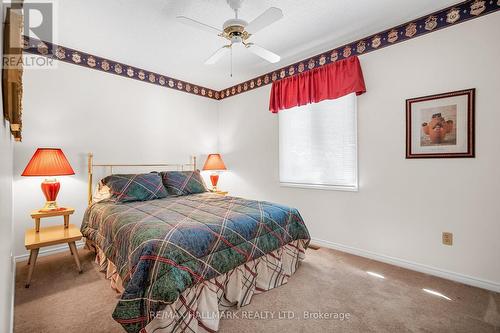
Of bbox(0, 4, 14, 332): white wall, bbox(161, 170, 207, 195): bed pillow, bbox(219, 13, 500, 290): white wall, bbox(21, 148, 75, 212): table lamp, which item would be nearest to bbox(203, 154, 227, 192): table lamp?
bbox(161, 170, 207, 195): bed pillow

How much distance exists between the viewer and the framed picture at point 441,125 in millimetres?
2141

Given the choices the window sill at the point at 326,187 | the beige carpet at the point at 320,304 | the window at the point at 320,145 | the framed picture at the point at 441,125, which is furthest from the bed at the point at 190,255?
the framed picture at the point at 441,125

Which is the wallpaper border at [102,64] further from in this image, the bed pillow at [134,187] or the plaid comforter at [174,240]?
the plaid comforter at [174,240]

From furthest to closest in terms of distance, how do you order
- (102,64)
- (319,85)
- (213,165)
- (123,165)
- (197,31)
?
(213,165) → (123,165) → (102,64) → (319,85) → (197,31)

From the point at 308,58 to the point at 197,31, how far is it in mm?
1509

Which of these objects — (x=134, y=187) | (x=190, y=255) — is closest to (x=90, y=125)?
(x=134, y=187)

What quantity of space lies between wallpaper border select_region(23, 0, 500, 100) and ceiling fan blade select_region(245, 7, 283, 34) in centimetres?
147

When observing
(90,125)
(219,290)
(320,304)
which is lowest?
(320,304)

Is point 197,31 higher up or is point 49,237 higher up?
point 197,31

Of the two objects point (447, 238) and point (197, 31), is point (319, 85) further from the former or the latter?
point (447, 238)

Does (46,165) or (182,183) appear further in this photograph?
(182,183)

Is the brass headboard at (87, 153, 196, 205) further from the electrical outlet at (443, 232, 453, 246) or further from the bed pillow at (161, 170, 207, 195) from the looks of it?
the electrical outlet at (443, 232, 453, 246)

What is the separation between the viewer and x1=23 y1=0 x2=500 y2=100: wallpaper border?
7.10 ft

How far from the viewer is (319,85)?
10.1 ft
